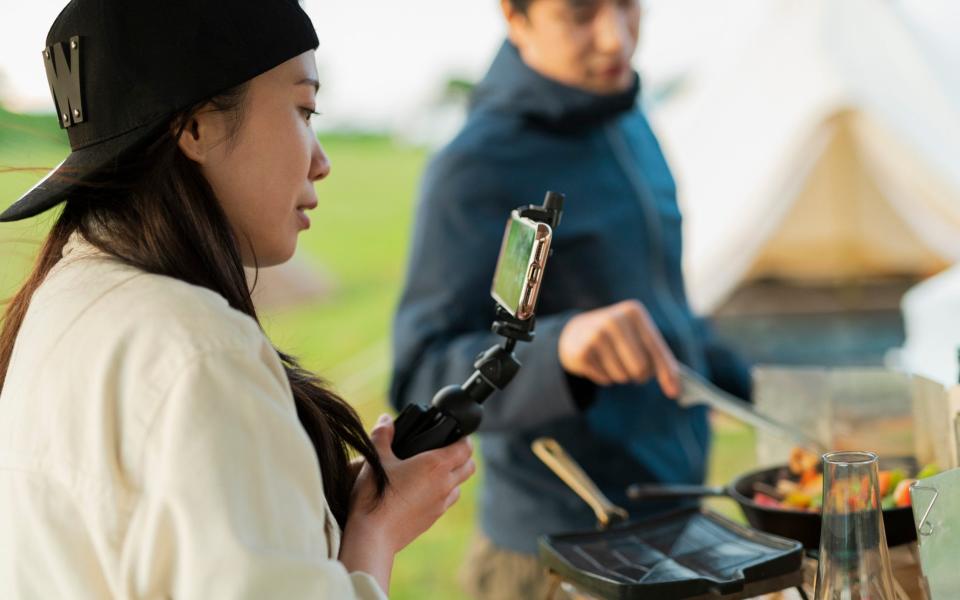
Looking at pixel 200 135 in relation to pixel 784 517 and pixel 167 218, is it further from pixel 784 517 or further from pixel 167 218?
pixel 784 517

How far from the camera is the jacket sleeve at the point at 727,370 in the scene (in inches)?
77.1

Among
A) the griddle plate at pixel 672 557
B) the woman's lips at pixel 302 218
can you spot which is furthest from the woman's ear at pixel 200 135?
the griddle plate at pixel 672 557

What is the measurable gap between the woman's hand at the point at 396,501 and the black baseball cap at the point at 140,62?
0.37 m

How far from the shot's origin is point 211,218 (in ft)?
2.98

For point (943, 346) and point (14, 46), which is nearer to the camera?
point (943, 346)

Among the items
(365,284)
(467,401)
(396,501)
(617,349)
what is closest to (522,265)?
(467,401)

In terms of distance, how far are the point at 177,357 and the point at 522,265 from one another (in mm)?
415

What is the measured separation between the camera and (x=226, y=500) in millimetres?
746

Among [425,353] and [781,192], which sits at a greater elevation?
[425,353]

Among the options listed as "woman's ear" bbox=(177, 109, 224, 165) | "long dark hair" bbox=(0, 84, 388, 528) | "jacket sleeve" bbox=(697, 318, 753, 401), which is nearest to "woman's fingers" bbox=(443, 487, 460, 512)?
"long dark hair" bbox=(0, 84, 388, 528)

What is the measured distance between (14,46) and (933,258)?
503 centimetres

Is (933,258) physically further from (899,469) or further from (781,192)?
(899,469)

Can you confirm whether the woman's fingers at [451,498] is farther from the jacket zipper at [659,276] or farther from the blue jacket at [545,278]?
the jacket zipper at [659,276]

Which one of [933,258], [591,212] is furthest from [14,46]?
[933,258]
